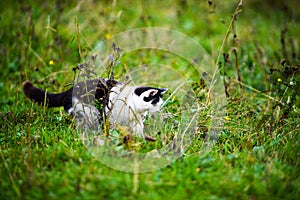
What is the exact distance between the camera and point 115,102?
326 cm

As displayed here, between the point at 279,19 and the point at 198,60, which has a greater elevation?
the point at 279,19

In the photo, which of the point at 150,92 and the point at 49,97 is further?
the point at 49,97

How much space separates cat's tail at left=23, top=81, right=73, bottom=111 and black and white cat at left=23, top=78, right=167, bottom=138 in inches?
3.4

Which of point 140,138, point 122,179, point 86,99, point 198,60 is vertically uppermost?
point 198,60

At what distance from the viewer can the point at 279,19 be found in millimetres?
6512

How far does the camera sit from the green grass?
2.74 metres

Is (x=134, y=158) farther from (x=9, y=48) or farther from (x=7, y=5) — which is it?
(x=7, y=5)

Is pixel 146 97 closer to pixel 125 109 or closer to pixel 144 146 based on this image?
pixel 125 109

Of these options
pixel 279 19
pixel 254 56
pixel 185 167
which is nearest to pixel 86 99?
pixel 185 167

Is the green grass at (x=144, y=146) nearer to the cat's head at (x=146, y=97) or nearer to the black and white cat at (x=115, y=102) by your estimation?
the black and white cat at (x=115, y=102)

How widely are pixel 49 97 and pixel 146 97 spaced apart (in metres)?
0.93

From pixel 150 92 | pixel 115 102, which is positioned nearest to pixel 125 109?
pixel 115 102

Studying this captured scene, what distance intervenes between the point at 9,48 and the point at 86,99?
193 centimetres

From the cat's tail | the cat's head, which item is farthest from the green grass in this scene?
the cat's head
